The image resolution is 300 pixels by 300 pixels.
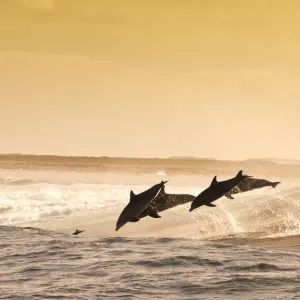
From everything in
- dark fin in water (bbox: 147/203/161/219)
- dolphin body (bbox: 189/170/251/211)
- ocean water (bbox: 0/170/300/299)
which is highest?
dolphin body (bbox: 189/170/251/211)

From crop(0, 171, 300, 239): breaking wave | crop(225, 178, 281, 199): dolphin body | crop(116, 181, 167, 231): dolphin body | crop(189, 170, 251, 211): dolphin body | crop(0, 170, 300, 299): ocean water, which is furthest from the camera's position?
crop(0, 171, 300, 239): breaking wave

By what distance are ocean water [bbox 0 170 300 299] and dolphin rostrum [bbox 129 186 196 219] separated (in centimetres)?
806

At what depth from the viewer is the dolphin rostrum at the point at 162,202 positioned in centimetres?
516

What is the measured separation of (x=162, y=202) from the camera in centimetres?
527

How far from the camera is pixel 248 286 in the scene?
1409 cm

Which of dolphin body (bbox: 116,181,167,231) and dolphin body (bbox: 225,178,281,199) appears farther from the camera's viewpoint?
dolphin body (bbox: 225,178,281,199)

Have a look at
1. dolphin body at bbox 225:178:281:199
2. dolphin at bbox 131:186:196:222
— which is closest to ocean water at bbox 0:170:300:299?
dolphin body at bbox 225:178:281:199

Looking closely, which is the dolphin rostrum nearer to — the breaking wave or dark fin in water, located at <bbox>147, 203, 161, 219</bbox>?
dark fin in water, located at <bbox>147, 203, 161, 219</bbox>

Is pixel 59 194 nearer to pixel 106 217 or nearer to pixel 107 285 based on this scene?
pixel 106 217

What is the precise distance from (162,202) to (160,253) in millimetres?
13354

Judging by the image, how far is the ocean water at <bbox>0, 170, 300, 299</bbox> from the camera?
13836mm

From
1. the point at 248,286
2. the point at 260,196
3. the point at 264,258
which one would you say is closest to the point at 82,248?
the point at 264,258

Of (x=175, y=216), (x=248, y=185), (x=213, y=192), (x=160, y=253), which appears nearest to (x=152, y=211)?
(x=213, y=192)

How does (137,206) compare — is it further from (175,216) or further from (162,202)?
(175,216)
